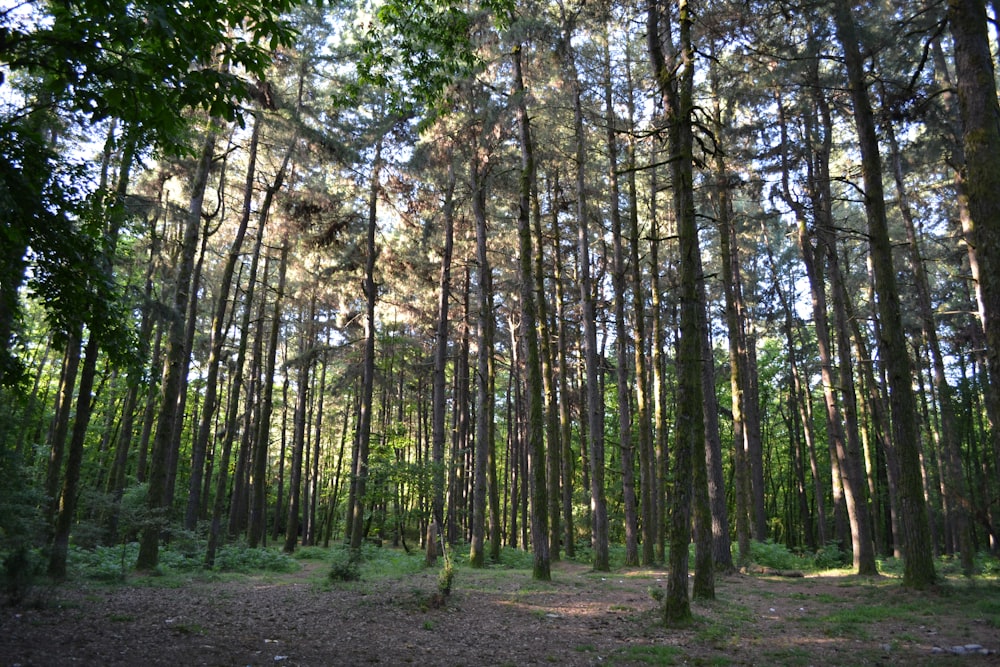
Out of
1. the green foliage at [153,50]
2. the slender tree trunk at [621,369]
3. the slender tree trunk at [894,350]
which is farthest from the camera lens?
the slender tree trunk at [621,369]

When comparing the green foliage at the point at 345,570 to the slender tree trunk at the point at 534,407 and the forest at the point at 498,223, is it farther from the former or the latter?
the slender tree trunk at the point at 534,407

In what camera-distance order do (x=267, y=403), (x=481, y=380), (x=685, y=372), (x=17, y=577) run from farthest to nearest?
(x=267, y=403)
(x=481, y=380)
(x=685, y=372)
(x=17, y=577)

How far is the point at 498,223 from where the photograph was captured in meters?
20.4

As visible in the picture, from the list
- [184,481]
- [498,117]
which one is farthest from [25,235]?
[184,481]

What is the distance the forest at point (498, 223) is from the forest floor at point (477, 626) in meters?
0.93

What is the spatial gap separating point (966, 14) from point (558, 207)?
43.1 ft

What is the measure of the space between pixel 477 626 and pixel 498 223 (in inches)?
579

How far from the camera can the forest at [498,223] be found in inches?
227

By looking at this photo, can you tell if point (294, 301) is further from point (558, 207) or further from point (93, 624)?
point (93, 624)

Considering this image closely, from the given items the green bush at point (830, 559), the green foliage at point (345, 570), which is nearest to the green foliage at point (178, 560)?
the green foliage at point (345, 570)

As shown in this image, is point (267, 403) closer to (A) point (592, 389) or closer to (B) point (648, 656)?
(A) point (592, 389)

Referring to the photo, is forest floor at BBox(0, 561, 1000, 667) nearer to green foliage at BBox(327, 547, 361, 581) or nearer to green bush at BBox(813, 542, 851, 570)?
green foliage at BBox(327, 547, 361, 581)

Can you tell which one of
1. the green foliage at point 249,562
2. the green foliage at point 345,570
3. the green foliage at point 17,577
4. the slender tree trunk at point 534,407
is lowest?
the green foliage at point 249,562

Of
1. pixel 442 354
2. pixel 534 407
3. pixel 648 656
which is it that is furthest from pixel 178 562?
pixel 648 656
